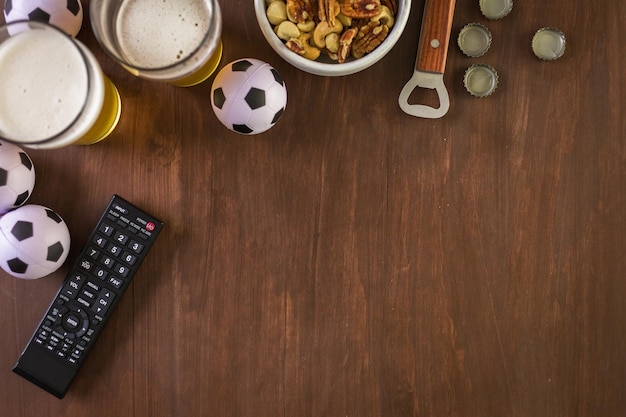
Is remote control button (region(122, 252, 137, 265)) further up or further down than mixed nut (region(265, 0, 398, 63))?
further down

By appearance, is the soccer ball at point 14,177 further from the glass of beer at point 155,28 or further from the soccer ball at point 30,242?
the glass of beer at point 155,28

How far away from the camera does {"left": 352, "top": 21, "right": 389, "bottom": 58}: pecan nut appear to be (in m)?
0.82

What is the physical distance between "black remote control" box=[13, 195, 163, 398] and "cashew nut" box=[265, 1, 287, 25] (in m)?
0.33

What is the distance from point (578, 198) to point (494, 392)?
1.04ft

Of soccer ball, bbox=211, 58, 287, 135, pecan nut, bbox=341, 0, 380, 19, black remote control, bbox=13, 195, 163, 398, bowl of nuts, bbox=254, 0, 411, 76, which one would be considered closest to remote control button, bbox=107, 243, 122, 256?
black remote control, bbox=13, 195, 163, 398

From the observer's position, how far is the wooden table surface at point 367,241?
888mm

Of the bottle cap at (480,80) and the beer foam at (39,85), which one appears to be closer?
the beer foam at (39,85)

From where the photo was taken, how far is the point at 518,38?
2.93 ft

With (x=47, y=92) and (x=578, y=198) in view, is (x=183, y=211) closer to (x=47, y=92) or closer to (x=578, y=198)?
(x=47, y=92)

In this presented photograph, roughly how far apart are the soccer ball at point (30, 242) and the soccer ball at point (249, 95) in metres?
0.28

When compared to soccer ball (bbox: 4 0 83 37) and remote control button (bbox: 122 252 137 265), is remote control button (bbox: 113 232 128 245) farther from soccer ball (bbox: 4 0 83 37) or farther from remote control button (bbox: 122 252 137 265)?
soccer ball (bbox: 4 0 83 37)

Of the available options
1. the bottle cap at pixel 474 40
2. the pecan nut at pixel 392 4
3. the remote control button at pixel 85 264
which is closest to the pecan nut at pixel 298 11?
the pecan nut at pixel 392 4

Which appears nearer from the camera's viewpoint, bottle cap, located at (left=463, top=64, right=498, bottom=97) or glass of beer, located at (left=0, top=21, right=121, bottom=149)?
glass of beer, located at (left=0, top=21, right=121, bottom=149)

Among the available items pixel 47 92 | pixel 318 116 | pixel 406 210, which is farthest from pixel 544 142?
pixel 47 92
